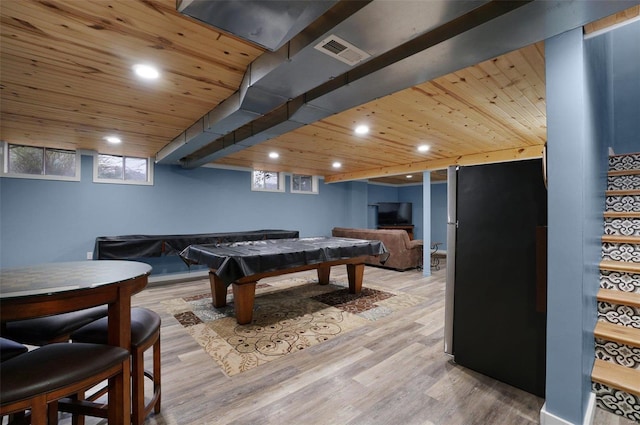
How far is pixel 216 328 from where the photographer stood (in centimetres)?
312

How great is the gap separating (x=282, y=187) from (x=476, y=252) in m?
5.50

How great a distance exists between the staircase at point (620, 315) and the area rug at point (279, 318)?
200 cm

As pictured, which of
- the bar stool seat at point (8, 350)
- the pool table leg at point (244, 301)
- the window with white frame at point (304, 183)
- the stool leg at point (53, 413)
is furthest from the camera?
the window with white frame at point (304, 183)

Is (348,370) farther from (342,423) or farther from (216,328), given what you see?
(216,328)

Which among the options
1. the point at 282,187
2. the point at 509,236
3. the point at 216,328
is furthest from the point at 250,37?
the point at 282,187

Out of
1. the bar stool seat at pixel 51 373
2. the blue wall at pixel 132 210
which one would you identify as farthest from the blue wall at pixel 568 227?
the blue wall at pixel 132 210

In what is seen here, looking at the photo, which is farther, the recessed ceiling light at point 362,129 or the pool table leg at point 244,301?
the recessed ceiling light at point 362,129

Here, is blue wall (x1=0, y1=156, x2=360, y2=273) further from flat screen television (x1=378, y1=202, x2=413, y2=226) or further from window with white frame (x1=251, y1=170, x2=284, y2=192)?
flat screen television (x1=378, y1=202, x2=413, y2=226)

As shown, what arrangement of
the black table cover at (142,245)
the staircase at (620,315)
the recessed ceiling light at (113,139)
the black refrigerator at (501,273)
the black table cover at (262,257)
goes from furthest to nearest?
the black table cover at (142,245) → the recessed ceiling light at (113,139) → the black table cover at (262,257) → the black refrigerator at (501,273) → the staircase at (620,315)

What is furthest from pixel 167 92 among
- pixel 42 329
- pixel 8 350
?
pixel 8 350

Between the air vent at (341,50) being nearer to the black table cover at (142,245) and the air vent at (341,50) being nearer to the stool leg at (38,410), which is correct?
the stool leg at (38,410)

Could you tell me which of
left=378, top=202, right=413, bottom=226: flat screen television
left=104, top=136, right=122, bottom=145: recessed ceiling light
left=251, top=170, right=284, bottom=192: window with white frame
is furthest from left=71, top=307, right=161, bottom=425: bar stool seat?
left=378, top=202, right=413, bottom=226: flat screen television

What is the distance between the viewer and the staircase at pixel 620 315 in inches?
65.6

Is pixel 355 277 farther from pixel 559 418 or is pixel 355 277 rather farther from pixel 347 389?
pixel 559 418
